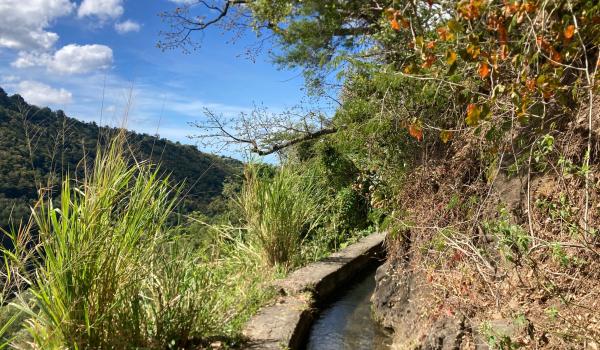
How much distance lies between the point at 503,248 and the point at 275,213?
11.1ft

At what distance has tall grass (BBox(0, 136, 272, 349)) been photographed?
2.61m

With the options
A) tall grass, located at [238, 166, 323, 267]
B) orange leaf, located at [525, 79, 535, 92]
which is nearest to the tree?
orange leaf, located at [525, 79, 535, 92]

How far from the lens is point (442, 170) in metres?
4.73

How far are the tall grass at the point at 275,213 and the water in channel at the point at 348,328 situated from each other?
0.91 m

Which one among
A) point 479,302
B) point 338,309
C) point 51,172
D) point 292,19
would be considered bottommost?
point 338,309

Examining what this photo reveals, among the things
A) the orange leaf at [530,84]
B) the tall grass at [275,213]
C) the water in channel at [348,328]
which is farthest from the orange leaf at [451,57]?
the tall grass at [275,213]

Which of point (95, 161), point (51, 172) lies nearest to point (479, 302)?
point (95, 161)

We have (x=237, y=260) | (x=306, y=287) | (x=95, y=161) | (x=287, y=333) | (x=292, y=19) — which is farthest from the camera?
(x=292, y=19)

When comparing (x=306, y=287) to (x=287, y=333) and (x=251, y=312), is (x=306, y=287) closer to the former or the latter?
(x=251, y=312)

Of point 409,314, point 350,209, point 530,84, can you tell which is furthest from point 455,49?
point 350,209

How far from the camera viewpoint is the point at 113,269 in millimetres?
2750

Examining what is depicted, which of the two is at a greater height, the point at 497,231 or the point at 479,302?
the point at 497,231

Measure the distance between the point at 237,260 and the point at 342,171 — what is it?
3.70 m

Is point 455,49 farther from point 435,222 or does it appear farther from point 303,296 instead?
point 303,296
